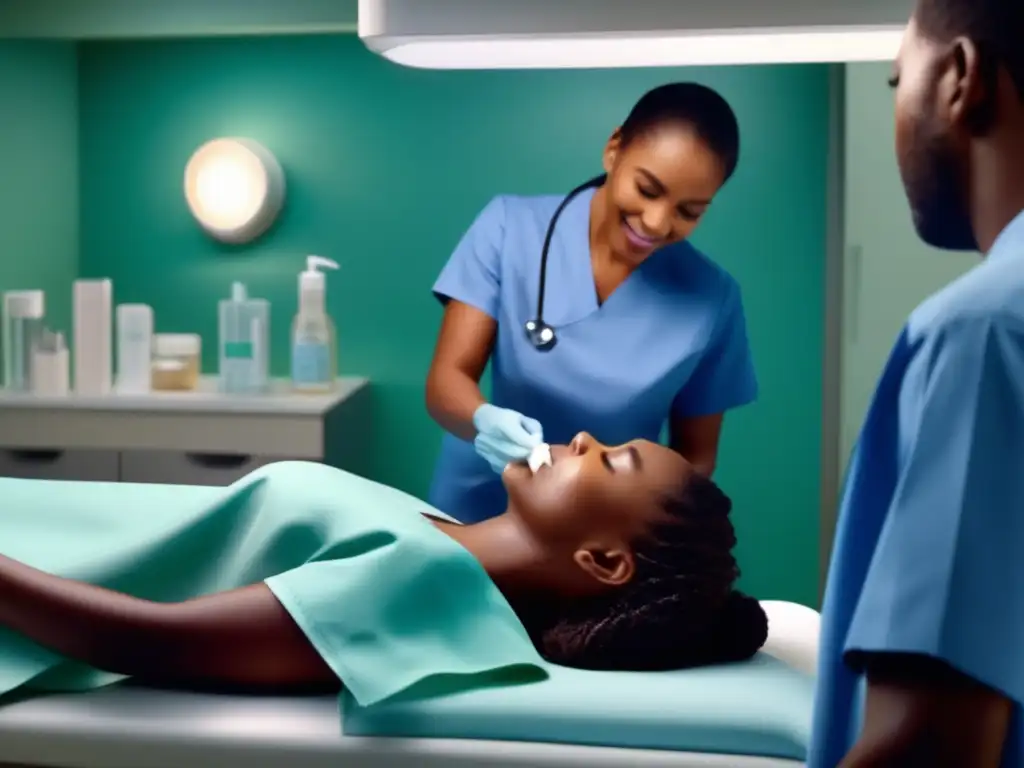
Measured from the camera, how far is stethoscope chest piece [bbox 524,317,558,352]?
5.58ft

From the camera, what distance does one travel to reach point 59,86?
258 centimetres

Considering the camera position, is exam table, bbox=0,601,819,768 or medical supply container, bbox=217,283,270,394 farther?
medical supply container, bbox=217,283,270,394

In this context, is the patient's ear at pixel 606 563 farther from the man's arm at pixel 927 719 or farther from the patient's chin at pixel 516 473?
the man's arm at pixel 927 719

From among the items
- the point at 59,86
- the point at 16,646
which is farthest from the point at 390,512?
the point at 59,86

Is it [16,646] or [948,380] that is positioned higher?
[948,380]

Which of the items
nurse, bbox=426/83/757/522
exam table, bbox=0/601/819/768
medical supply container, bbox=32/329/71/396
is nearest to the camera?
exam table, bbox=0/601/819/768

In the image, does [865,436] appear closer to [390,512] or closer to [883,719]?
[883,719]

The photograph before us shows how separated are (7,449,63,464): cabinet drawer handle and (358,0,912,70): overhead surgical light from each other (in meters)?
1.64

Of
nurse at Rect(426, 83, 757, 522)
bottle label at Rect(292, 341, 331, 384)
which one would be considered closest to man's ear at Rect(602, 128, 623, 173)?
nurse at Rect(426, 83, 757, 522)

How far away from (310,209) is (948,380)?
2.18 meters

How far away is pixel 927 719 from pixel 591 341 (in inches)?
47.1

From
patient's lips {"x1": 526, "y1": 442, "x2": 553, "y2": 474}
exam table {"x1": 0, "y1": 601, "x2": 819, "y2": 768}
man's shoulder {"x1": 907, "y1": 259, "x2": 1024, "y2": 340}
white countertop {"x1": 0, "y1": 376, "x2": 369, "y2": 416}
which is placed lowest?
exam table {"x1": 0, "y1": 601, "x2": 819, "y2": 768}

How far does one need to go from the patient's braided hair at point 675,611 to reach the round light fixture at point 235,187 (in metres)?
1.57

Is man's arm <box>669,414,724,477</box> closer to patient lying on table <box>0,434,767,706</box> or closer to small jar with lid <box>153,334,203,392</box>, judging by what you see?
patient lying on table <box>0,434,767,706</box>
